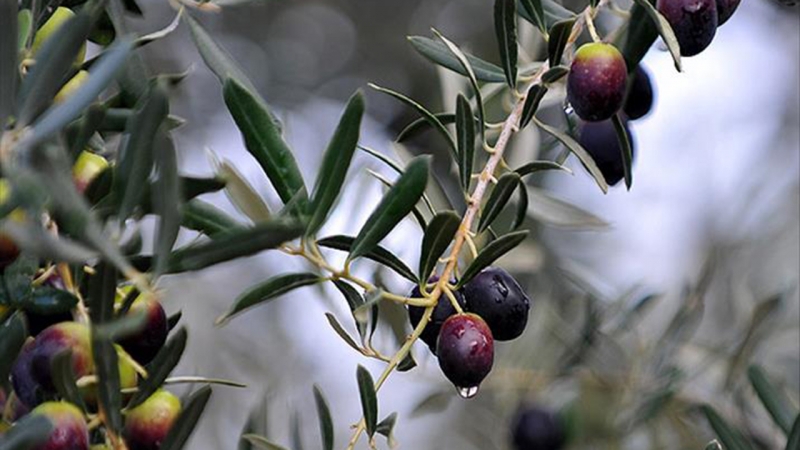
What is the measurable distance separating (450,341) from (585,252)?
2.66 meters

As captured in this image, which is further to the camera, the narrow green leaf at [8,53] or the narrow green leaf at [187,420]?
the narrow green leaf at [187,420]

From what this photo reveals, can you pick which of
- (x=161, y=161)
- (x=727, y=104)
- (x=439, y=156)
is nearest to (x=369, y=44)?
(x=439, y=156)

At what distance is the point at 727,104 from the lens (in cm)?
367

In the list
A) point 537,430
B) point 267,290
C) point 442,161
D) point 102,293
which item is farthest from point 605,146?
point 442,161

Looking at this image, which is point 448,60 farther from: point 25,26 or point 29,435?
point 29,435

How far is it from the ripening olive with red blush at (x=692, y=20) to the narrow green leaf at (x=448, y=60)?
5.9 inches

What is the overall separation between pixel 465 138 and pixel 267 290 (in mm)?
177

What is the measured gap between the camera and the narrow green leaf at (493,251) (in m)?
0.72

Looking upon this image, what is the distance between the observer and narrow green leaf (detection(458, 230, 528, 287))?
717mm

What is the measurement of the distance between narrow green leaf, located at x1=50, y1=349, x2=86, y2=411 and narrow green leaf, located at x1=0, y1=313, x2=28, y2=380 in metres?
0.04

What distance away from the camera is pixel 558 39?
32.4 inches

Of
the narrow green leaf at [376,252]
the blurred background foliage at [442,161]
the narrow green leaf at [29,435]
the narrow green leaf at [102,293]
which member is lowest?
the blurred background foliage at [442,161]

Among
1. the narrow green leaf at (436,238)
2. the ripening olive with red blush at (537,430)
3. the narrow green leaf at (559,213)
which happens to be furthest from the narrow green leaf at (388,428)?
the ripening olive with red blush at (537,430)

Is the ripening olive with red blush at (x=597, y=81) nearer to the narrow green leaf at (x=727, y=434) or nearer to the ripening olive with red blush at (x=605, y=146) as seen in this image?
the ripening olive with red blush at (x=605, y=146)
